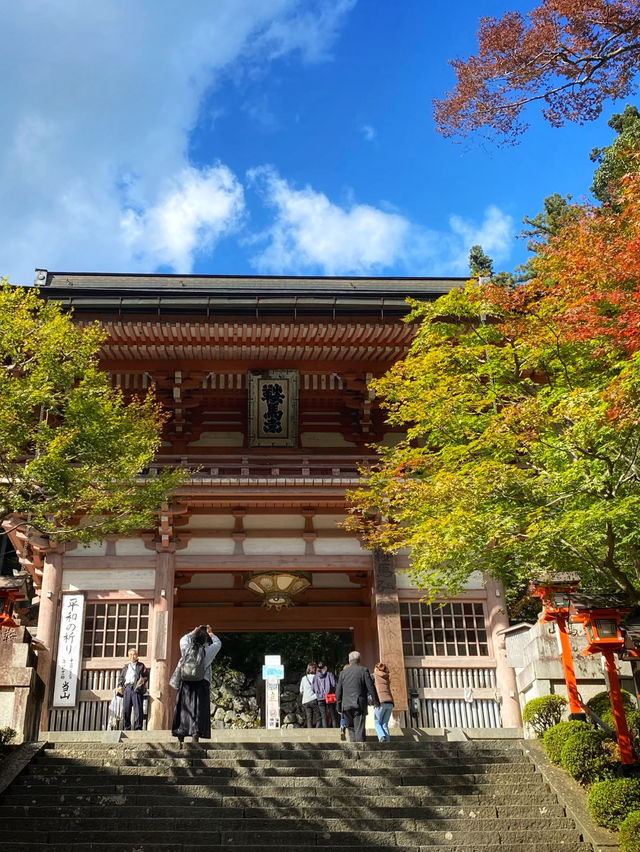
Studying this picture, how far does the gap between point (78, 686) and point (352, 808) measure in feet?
28.8

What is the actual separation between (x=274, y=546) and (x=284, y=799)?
348 inches

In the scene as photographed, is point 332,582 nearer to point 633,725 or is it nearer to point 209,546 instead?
point 209,546

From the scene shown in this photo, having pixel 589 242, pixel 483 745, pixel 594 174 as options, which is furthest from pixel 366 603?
pixel 594 174

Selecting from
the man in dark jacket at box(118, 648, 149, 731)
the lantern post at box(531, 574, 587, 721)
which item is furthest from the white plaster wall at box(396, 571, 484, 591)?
the man in dark jacket at box(118, 648, 149, 731)

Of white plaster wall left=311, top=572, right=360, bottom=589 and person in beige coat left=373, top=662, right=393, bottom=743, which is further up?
white plaster wall left=311, top=572, right=360, bottom=589

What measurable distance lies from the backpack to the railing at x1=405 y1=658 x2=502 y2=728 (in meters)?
6.35

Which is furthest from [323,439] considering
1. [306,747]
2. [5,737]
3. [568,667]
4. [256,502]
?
[5,737]

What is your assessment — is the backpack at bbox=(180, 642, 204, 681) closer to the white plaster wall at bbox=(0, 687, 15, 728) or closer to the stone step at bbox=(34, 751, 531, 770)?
the stone step at bbox=(34, 751, 531, 770)

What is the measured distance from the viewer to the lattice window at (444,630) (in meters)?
17.9

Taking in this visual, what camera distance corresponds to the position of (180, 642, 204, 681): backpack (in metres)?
12.1

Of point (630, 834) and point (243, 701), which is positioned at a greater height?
point (243, 701)

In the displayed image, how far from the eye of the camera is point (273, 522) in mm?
19109

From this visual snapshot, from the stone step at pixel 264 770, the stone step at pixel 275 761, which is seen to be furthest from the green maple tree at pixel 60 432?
the stone step at pixel 264 770

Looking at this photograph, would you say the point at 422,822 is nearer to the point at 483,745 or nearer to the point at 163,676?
the point at 483,745
